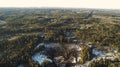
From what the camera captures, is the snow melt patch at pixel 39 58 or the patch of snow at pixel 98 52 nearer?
the snow melt patch at pixel 39 58

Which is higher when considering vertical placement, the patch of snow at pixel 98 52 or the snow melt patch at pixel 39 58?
the patch of snow at pixel 98 52

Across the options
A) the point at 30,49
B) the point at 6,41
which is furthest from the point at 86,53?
the point at 6,41

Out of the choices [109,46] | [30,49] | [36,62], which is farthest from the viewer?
[109,46]

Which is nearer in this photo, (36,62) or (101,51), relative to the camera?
(36,62)

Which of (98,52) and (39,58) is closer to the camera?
(39,58)

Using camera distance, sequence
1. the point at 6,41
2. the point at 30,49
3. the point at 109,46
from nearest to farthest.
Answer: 1. the point at 30,49
2. the point at 109,46
3. the point at 6,41

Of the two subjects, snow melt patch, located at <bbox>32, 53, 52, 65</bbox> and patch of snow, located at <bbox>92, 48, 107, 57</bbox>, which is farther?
patch of snow, located at <bbox>92, 48, 107, 57</bbox>

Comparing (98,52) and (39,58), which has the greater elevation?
(98,52)

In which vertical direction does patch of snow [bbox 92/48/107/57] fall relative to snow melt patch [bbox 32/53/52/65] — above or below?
above

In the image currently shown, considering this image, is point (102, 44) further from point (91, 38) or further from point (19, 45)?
point (19, 45)

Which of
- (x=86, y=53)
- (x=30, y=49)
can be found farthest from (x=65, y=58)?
(x=30, y=49)
